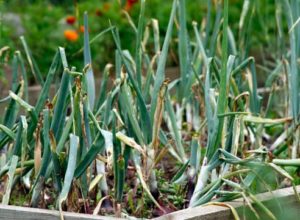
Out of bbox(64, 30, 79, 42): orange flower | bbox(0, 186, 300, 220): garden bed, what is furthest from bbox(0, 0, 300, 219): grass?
bbox(64, 30, 79, 42): orange flower

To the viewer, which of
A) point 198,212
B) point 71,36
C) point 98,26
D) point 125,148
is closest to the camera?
point 198,212

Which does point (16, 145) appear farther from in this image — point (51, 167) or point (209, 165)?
point (209, 165)

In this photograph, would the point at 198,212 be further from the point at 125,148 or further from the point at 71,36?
the point at 71,36

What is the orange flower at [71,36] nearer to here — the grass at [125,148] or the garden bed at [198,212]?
the grass at [125,148]

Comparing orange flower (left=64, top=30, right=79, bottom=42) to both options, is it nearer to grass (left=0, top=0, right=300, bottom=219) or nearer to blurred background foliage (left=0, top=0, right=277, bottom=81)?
blurred background foliage (left=0, top=0, right=277, bottom=81)

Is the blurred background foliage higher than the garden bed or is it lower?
higher

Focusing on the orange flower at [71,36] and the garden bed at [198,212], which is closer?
the garden bed at [198,212]

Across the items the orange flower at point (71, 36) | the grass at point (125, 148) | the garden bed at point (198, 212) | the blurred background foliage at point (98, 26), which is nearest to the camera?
the garden bed at point (198, 212)

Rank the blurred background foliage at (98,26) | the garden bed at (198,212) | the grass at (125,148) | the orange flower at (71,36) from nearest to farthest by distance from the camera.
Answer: the garden bed at (198,212) → the grass at (125,148) → the orange flower at (71,36) → the blurred background foliage at (98,26)

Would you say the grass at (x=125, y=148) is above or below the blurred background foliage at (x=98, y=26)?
below

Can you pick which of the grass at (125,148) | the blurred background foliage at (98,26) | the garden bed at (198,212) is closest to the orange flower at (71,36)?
the blurred background foliage at (98,26)

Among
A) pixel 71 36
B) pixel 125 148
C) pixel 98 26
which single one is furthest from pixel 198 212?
pixel 98 26

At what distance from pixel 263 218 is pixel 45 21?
3811 mm

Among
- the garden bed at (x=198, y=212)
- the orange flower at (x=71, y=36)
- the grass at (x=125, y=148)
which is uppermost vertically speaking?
the orange flower at (x=71, y=36)
